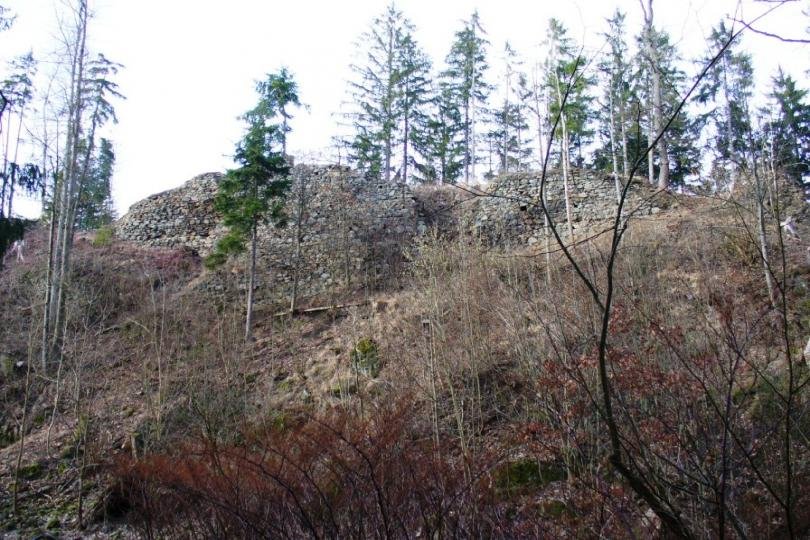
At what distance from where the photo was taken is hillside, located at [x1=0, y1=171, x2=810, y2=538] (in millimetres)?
3596

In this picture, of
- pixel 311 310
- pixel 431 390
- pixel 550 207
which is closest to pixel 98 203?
pixel 311 310

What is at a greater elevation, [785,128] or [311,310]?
[785,128]

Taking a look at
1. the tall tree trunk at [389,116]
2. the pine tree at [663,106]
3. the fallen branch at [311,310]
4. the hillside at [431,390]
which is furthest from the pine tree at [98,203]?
the pine tree at [663,106]

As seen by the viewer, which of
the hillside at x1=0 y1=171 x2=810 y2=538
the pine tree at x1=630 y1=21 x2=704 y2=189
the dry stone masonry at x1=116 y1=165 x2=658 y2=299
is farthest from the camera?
the dry stone masonry at x1=116 y1=165 x2=658 y2=299

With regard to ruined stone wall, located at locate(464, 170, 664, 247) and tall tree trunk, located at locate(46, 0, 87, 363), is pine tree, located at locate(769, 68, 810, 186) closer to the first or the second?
ruined stone wall, located at locate(464, 170, 664, 247)

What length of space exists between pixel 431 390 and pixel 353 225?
10.9m

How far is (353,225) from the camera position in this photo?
1852 cm

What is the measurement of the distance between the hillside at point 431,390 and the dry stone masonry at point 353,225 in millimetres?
179

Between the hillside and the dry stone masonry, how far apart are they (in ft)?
0.59

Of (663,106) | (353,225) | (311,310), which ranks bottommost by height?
(311,310)

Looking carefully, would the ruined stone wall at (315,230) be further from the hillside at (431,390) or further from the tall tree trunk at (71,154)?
the tall tree trunk at (71,154)

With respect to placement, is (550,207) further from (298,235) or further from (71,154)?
(71,154)

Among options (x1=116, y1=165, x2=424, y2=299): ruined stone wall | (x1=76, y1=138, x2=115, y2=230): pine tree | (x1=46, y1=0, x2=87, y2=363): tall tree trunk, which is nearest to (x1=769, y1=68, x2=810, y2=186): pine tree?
(x1=116, y1=165, x2=424, y2=299): ruined stone wall

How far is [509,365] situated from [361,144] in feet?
61.3
